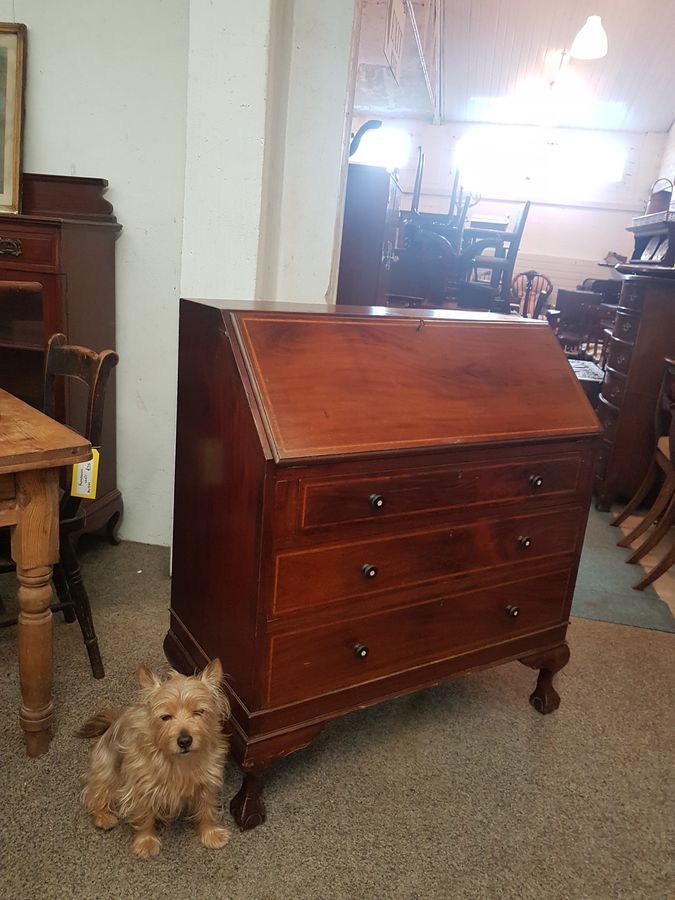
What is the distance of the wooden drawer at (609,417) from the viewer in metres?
4.42

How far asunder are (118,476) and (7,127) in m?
1.58

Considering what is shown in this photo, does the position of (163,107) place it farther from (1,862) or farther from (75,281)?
(1,862)

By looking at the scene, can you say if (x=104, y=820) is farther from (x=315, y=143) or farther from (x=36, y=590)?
(x=315, y=143)

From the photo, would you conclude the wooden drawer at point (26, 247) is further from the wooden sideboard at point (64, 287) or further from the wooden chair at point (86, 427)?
the wooden chair at point (86, 427)

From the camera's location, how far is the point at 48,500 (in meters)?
1.82

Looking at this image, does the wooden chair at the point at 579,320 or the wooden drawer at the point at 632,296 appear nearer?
the wooden drawer at the point at 632,296

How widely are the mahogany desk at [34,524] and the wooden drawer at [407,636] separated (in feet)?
2.19

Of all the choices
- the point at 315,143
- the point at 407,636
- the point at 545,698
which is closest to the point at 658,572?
the point at 545,698

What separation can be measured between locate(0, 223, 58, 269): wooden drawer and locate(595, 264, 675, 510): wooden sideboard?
10.9 feet

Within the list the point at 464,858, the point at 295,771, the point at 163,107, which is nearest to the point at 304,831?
the point at 295,771

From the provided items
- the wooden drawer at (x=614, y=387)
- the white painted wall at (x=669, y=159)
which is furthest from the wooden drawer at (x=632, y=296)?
the white painted wall at (x=669, y=159)

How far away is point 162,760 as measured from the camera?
1.63 metres

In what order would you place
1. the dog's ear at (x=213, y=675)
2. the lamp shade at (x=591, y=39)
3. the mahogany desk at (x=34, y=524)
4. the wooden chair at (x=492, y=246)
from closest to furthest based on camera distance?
the dog's ear at (x=213, y=675)
the mahogany desk at (x=34, y=524)
the lamp shade at (x=591, y=39)
the wooden chair at (x=492, y=246)

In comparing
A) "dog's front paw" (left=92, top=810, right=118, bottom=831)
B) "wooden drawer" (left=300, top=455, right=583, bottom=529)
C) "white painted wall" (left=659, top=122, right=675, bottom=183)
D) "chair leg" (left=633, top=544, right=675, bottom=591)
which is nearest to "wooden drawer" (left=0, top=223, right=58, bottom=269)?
"wooden drawer" (left=300, top=455, right=583, bottom=529)
